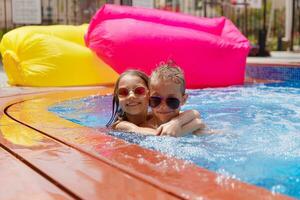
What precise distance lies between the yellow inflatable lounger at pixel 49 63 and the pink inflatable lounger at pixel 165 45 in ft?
0.67

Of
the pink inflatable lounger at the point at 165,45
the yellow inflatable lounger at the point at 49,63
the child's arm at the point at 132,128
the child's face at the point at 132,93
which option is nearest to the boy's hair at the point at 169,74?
the child's face at the point at 132,93

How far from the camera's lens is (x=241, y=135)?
2.78 meters

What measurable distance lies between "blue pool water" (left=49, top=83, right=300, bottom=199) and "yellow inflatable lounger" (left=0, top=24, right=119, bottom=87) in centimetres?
112

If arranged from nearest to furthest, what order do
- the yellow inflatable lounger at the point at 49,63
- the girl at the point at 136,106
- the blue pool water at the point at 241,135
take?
the blue pool water at the point at 241,135 → the girl at the point at 136,106 → the yellow inflatable lounger at the point at 49,63

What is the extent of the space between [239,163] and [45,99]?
2494 mm

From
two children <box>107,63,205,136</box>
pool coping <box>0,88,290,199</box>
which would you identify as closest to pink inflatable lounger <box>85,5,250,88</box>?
two children <box>107,63,205,136</box>

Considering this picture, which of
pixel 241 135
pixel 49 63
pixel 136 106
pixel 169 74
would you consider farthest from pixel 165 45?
pixel 169 74

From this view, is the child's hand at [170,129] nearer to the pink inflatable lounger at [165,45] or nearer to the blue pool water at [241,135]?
the blue pool water at [241,135]

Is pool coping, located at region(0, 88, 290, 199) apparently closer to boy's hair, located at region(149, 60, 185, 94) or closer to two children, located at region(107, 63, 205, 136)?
two children, located at region(107, 63, 205, 136)

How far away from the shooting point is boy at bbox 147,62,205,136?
2.33m

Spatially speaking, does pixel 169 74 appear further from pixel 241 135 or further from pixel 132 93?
pixel 241 135

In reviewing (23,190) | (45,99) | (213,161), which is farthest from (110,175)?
(45,99)

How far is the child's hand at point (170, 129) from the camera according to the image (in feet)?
7.57

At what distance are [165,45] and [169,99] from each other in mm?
3255
